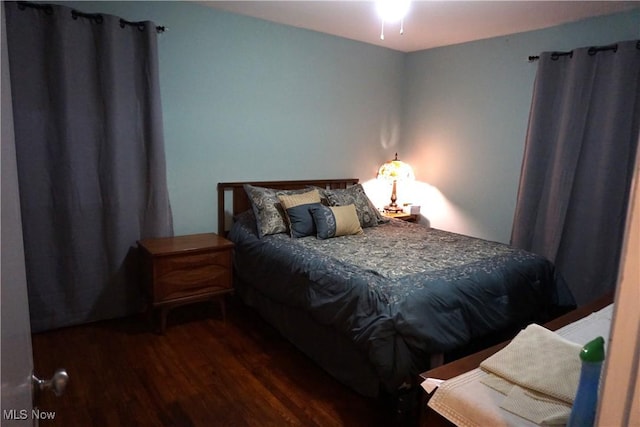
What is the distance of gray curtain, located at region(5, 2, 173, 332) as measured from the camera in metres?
2.53

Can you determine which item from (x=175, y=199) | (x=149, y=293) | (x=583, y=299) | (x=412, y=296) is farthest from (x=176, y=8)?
(x=583, y=299)

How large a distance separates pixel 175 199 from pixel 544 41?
3.28m

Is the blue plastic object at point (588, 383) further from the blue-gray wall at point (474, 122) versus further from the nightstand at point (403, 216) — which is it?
the nightstand at point (403, 216)

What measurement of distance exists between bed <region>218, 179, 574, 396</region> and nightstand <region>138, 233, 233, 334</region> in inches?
9.5

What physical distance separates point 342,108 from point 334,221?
1428 mm

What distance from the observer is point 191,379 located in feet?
7.52

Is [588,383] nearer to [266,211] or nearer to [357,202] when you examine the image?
[266,211]

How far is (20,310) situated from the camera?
76 cm

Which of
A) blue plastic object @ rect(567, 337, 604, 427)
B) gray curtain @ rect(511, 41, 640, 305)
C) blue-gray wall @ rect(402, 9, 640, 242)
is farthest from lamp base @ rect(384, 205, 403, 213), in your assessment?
blue plastic object @ rect(567, 337, 604, 427)

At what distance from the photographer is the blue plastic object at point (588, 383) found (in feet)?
2.55

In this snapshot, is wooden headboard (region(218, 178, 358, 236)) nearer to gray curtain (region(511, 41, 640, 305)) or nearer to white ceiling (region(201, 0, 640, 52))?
white ceiling (region(201, 0, 640, 52))

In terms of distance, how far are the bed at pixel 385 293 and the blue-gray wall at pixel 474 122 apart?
0.96 metres

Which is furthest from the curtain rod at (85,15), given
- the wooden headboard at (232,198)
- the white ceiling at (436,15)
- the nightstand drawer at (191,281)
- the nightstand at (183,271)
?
the nightstand drawer at (191,281)

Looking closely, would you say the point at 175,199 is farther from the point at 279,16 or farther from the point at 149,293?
the point at 279,16
